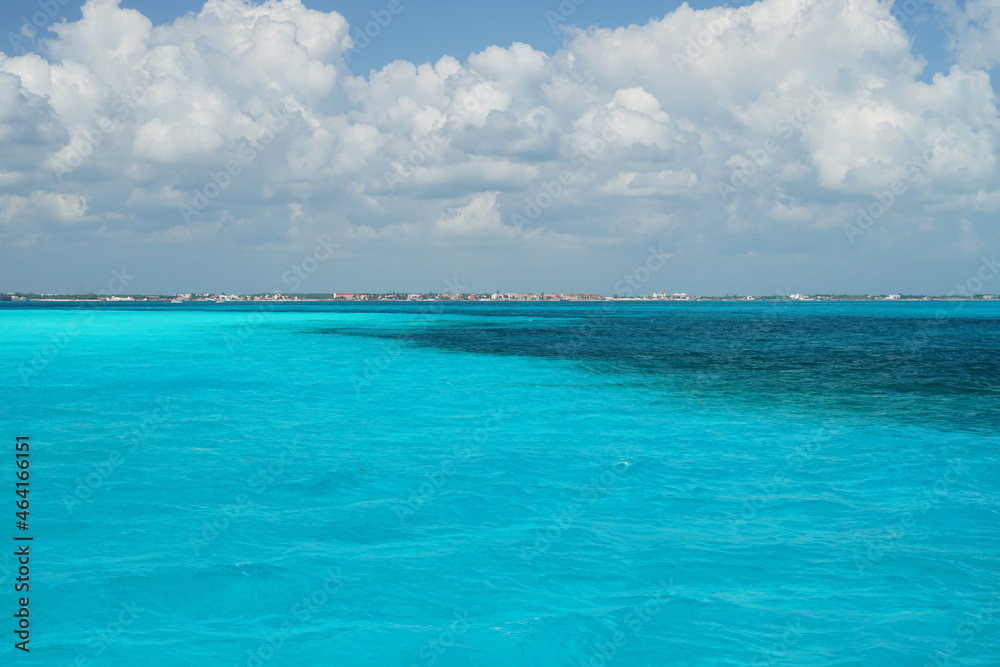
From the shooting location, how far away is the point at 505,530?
16562 mm

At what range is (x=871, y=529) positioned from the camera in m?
16.6

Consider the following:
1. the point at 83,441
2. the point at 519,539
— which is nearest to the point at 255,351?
the point at 83,441

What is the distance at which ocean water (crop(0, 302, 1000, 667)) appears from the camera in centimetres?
1175

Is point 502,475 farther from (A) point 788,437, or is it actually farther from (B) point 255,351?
(B) point 255,351

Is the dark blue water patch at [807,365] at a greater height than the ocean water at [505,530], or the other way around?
the dark blue water patch at [807,365]

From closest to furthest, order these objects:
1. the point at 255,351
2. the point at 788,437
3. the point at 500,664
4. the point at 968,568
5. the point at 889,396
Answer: the point at 500,664
the point at 968,568
the point at 788,437
the point at 889,396
the point at 255,351

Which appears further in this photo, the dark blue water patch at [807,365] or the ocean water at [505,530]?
the dark blue water patch at [807,365]

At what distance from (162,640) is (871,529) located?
15170mm

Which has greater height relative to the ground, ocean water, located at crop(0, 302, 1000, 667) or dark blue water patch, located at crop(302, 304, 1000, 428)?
dark blue water patch, located at crop(302, 304, 1000, 428)

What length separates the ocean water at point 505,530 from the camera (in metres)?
11.8

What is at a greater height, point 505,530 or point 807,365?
point 807,365

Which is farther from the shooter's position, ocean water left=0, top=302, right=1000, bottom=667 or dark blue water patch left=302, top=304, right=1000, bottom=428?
dark blue water patch left=302, top=304, right=1000, bottom=428

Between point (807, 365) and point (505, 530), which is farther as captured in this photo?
point (807, 365)

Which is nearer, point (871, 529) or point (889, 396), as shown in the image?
point (871, 529)
